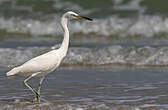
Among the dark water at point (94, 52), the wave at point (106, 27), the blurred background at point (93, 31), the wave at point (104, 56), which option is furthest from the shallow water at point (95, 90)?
the wave at point (106, 27)

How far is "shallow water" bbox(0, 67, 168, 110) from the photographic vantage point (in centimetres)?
681

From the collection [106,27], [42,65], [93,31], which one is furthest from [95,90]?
[106,27]

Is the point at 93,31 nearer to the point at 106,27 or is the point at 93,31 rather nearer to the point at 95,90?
the point at 106,27

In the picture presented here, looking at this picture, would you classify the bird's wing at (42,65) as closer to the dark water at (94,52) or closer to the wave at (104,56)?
the dark water at (94,52)

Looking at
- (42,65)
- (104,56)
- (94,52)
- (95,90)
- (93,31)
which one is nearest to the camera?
(42,65)

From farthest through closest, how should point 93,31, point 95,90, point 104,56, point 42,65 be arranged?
1. point 93,31
2. point 104,56
3. point 95,90
4. point 42,65

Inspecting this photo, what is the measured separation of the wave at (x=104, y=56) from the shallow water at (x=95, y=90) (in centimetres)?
71

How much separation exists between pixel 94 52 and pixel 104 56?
1.19 ft

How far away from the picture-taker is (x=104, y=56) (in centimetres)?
1130

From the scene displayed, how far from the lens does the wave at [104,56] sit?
35.7ft

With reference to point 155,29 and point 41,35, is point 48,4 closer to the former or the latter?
point 41,35

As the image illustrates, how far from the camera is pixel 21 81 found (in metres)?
8.86

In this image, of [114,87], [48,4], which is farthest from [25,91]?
[48,4]

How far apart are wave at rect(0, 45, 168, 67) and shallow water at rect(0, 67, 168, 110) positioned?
0.71 meters
